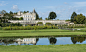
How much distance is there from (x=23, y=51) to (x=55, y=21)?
3467 inches

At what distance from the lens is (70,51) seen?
9.45 meters

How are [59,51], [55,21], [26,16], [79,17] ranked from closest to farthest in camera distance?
[59,51], [79,17], [55,21], [26,16]

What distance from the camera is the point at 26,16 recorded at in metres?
117

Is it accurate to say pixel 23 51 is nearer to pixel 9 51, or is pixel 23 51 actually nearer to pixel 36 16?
pixel 9 51

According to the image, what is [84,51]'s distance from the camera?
945 cm

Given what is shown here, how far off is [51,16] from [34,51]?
110 meters

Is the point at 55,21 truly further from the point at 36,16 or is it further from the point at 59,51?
the point at 59,51

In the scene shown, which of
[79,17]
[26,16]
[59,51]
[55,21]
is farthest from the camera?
[26,16]

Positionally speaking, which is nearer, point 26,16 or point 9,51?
point 9,51

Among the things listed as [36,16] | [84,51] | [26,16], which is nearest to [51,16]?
[36,16]

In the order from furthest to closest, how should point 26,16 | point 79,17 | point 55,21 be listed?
point 26,16 < point 55,21 < point 79,17

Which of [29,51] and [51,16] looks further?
[51,16]

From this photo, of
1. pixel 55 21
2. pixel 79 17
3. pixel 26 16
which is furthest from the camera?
pixel 26 16

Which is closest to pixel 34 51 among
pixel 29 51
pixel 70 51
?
pixel 29 51
